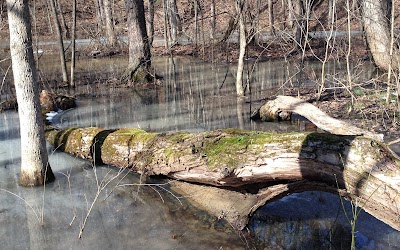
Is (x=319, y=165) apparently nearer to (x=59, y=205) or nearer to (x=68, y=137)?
(x=59, y=205)

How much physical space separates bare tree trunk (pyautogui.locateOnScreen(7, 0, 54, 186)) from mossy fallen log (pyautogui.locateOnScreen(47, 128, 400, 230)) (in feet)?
4.32

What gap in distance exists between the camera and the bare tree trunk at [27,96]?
587cm

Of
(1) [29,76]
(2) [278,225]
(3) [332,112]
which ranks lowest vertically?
(2) [278,225]

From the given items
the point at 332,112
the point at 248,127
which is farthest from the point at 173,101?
the point at 332,112

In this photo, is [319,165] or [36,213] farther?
[36,213]

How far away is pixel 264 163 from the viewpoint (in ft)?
17.1

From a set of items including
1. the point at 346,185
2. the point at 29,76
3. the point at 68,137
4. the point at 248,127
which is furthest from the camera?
the point at 248,127

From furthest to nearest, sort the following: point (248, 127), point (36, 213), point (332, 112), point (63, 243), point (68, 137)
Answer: point (332, 112)
point (248, 127)
point (68, 137)
point (36, 213)
point (63, 243)

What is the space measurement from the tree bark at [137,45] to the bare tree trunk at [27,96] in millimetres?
9659

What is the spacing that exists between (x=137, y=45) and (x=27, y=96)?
10281mm

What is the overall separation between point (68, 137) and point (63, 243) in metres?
3.68

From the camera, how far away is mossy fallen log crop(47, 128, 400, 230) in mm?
4273

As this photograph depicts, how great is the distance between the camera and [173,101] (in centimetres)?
1267

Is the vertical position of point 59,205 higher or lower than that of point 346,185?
lower
